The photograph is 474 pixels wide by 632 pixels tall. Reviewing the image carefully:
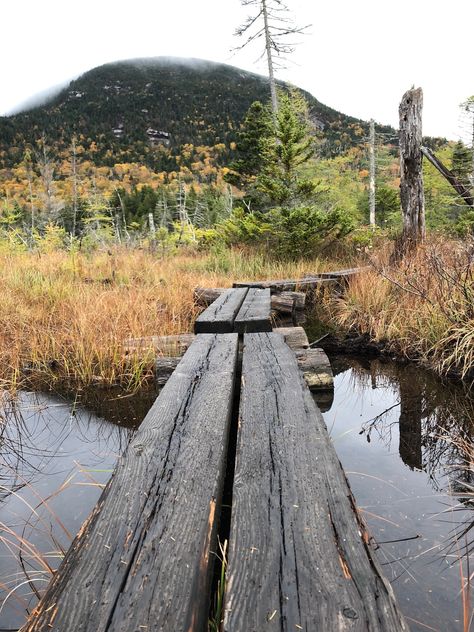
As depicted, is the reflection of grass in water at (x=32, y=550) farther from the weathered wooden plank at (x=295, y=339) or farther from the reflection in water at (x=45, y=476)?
the weathered wooden plank at (x=295, y=339)

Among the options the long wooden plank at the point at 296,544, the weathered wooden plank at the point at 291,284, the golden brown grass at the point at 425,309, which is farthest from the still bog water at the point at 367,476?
the weathered wooden plank at the point at 291,284

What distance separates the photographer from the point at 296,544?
3.23 feet

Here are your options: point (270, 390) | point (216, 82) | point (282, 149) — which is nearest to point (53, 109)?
point (216, 82)

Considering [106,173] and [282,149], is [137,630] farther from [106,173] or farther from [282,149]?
[106,173]

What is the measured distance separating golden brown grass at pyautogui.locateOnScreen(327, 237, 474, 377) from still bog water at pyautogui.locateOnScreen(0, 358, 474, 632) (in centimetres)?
33

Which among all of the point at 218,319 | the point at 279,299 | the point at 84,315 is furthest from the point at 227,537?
the point at 279,299

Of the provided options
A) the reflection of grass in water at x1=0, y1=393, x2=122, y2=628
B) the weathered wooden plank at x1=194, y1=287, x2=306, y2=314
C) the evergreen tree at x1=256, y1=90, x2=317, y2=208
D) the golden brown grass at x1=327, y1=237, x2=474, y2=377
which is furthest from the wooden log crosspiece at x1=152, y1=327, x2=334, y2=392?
the evergreen tree at x1=256, y1=90, x2=317, y2=208

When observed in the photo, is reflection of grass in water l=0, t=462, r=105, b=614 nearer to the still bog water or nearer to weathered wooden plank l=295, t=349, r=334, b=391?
the still bog water

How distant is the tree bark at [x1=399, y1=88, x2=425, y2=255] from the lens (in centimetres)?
587

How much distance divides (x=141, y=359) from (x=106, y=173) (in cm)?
6782

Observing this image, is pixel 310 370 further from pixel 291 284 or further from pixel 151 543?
pixel 291 284

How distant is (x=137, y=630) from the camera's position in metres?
0.76

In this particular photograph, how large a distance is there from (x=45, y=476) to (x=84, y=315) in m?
2.08

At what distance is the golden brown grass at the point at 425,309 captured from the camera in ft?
11.5
